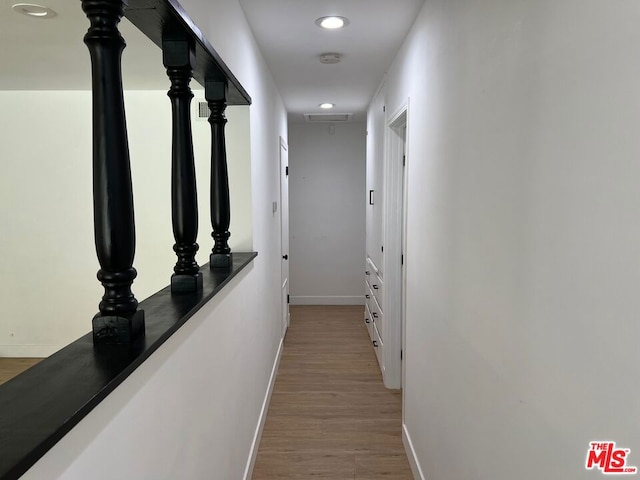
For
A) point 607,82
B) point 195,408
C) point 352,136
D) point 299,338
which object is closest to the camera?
point 607,82

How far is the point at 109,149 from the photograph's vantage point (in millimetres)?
855

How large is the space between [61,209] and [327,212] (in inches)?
137

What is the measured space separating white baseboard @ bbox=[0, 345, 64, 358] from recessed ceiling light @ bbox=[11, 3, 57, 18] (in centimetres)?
273

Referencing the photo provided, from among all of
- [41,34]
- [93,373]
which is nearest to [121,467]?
[93,373]

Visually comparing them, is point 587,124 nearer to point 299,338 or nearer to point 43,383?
point 43,383

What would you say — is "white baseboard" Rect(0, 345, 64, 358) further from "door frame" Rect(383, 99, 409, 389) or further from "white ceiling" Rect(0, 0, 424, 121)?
"door frame" Rect(383, 99, 409, 389)

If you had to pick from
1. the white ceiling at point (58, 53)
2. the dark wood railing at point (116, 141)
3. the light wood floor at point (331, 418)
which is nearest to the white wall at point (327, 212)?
the light wood floor at point (331, 418)

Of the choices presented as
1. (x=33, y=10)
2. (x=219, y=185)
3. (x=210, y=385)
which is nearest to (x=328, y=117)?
(x=219, y=185)

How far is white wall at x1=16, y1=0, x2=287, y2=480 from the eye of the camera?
821mm

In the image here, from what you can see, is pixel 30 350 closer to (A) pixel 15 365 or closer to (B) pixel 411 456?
(A) pixel 15 365

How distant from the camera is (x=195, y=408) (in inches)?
54.7

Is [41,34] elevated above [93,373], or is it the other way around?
[41,34]

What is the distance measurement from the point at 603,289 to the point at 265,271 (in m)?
2.53

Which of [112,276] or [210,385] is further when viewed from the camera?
[210,385]
